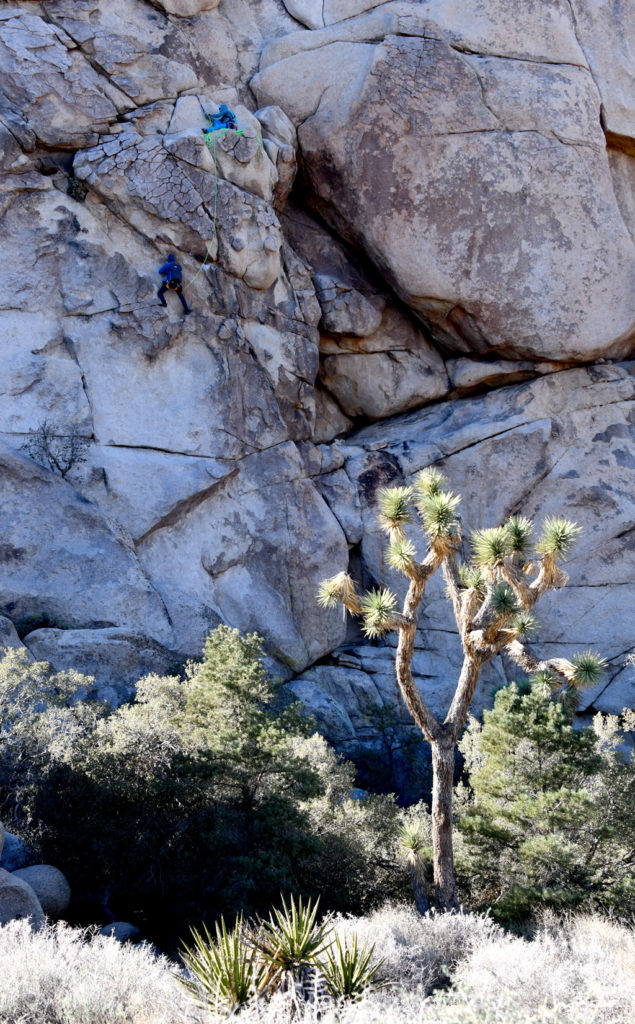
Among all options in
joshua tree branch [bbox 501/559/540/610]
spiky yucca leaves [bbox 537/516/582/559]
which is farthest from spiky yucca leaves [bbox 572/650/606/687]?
spiky yucca leaves [bbox 537/516/582/559]

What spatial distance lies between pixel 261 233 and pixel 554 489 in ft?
28.7

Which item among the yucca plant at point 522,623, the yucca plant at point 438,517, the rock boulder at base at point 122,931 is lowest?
the rock boulder at base at point 122,931

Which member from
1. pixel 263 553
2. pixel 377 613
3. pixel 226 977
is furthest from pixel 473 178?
pixel 226 977

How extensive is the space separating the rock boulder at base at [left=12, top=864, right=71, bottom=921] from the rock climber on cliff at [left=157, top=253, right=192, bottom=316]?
41.3 feet

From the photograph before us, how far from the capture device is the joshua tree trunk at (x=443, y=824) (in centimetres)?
1166

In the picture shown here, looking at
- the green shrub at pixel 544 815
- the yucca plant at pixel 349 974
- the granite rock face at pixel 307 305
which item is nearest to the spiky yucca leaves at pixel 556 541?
the green shrub at pixel 544 815

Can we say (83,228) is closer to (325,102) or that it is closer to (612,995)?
(325,102)

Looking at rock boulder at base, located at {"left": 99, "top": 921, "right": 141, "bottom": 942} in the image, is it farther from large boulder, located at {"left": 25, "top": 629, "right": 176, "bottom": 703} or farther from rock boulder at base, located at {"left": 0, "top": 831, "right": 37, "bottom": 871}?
large boulder, located at {"left": 25, "top": 629, "right": 176, "bottom": 703}

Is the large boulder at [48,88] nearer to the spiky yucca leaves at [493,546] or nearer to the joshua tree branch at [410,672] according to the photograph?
the joshua tree branch at [410,672]

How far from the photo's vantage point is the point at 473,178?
76.0 feet

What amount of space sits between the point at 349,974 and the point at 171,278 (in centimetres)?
1568

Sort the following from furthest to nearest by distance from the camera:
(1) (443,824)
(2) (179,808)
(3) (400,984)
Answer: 1. (2) (179,808)
2. (1) (443,824)
3. (3) (400,984)

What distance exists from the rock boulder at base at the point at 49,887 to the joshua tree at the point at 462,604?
429cm

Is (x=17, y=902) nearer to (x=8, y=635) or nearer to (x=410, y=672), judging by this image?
(x=410, y=672)
